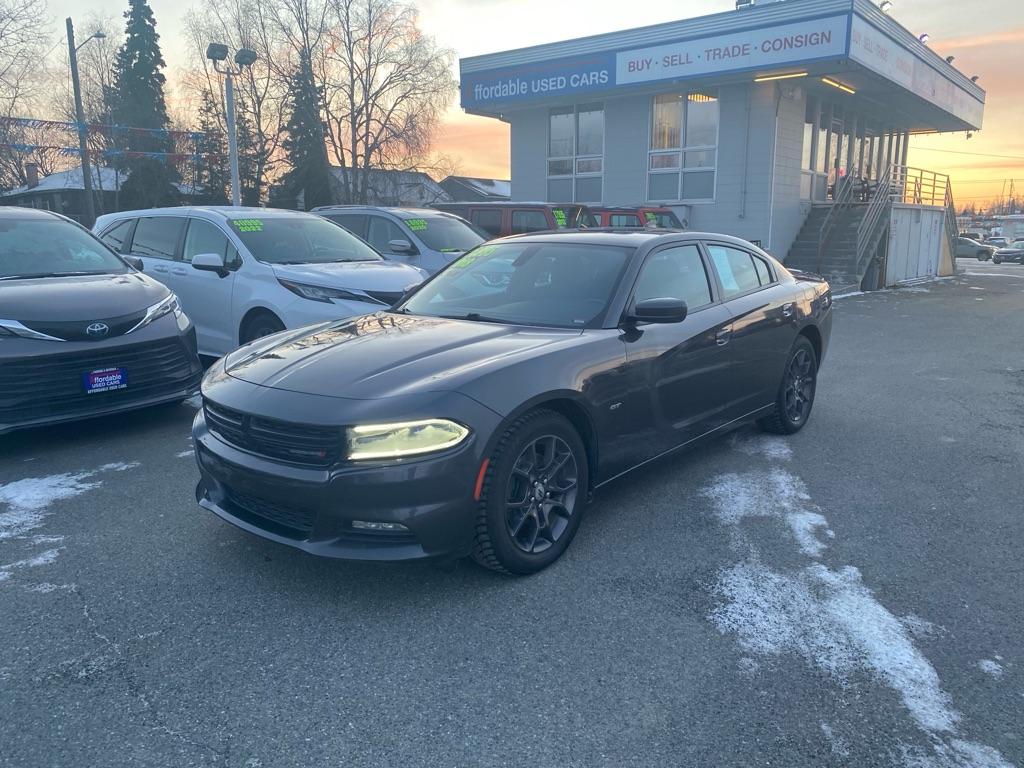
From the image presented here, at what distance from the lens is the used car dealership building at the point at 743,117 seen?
17531 millimetres

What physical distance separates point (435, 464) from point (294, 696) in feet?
3.19

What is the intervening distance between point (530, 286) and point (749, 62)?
51.1ft

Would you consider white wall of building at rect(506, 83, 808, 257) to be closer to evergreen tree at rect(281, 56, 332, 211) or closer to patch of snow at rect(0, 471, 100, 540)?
patch of snow at rect(0, 471, 100, 540)

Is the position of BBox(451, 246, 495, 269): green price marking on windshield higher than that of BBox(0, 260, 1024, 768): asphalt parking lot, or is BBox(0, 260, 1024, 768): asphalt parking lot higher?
BBox(451, 246, 495, 269): green price marking on windshield

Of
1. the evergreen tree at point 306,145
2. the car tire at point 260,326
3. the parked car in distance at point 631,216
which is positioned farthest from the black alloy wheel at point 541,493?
the evergreen tree at point 306,145

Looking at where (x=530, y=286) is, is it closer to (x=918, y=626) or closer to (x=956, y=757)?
(x=918, y=626)

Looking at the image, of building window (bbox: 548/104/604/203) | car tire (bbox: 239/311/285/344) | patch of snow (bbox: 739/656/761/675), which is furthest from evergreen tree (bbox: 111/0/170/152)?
patch of snow (bbox: 739/656/761/675)

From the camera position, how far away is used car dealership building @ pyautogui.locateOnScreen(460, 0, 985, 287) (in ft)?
57.5

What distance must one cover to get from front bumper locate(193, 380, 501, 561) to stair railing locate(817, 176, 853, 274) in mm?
17743

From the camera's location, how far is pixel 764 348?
5199mm

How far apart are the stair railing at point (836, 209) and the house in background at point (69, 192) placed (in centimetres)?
3633

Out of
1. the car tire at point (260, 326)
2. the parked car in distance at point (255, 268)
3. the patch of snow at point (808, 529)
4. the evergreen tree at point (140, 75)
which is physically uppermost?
the evergreen tree at point (140, 75)

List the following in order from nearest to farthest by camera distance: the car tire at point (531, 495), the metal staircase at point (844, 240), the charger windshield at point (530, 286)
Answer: the car tire at point (531, 495), the charger windshield at point (530, 286), the metal staircase at point (844, 240)

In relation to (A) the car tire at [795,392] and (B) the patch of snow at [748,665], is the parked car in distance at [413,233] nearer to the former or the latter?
(A) the car tire at [795,392]
